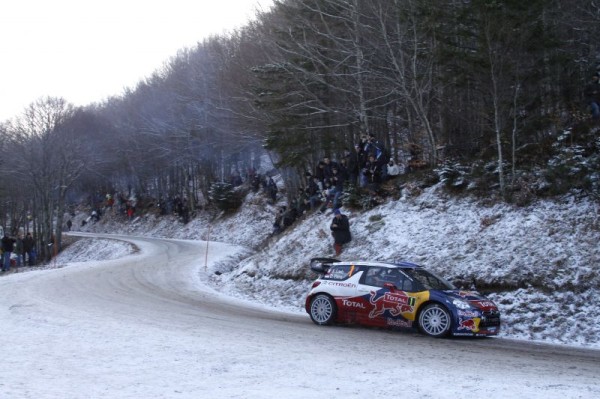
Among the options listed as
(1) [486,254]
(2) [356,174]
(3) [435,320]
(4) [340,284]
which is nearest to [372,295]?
(4) [340,284]

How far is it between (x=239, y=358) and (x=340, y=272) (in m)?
5.40

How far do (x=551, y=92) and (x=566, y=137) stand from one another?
6.62 feet

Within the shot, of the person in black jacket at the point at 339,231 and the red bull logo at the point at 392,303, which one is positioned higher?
the person in black jacket at the point at 339,231

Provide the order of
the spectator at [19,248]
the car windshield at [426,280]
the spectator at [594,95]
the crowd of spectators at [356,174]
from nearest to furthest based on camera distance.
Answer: the car windshield at [426,280] → the spectator at [594,95] → the crowd of spectators at [356,174] → the spectator at [19,248]

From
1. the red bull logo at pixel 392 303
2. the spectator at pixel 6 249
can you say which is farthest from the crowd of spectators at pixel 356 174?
the spectator at pixel 6 249

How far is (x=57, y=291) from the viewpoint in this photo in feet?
62.1

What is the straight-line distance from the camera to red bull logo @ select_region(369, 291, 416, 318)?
1350 centimetres

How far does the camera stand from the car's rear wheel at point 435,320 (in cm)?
1291

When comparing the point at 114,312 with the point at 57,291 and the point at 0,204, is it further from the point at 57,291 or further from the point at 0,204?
the point at 0,204

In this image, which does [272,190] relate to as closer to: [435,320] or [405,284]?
[405,284]

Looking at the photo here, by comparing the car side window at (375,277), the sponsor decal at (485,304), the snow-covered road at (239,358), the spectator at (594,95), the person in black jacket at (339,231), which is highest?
the spectator at (594,95)

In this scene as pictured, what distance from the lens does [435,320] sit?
13117 millimetres

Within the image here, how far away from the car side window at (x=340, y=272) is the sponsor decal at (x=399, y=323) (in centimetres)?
153

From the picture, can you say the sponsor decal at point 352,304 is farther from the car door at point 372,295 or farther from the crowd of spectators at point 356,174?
the crowd of spectators at point 356,174
